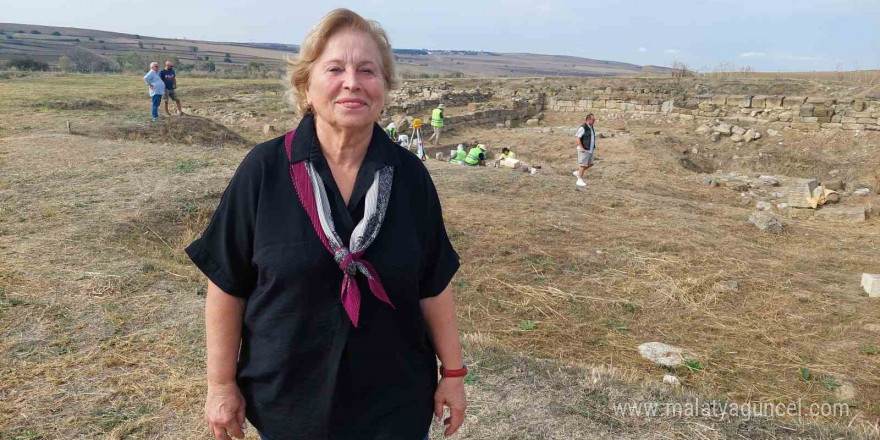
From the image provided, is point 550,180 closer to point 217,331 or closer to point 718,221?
point 718,221

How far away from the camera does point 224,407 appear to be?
176cm

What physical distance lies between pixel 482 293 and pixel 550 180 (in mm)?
5500

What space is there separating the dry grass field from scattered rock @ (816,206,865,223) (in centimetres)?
40

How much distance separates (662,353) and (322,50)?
4474 millimetres

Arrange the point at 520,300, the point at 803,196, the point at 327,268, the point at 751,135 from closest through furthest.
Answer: the point at 327,268 → the point at 520,300 → the point at 803,196 → the point at 751,135

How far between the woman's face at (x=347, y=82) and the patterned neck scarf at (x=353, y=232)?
183 millimetres

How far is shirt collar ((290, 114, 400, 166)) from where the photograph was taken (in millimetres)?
1688

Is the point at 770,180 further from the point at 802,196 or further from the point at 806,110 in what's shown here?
the point at 806,110

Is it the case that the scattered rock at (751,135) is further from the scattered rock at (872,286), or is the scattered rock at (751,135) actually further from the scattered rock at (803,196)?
the scattered rock at (872,286)

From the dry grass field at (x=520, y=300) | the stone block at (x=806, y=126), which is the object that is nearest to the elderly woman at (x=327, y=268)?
the dry grass field at (x=520, y=300)

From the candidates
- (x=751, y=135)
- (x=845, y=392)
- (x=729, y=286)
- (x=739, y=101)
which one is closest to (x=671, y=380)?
(x=845, y=392)

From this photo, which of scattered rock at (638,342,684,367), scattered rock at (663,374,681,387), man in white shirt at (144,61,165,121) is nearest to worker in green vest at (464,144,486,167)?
man in white shirt at (144,61,165,121)

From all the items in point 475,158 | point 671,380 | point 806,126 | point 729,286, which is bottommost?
point 671,380

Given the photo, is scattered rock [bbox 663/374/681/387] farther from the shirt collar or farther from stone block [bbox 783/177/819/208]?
stone block [bbox 783/177/819/208]
